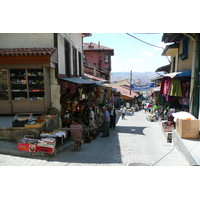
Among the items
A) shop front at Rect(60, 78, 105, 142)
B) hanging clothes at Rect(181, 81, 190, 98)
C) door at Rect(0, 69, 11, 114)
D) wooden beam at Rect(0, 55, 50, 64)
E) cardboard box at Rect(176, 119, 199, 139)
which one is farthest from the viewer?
hanging clothes at Rect(181, 81, 190, 98)

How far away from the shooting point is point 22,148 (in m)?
5.59

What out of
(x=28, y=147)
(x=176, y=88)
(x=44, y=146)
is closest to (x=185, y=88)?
(x=176, y=88)

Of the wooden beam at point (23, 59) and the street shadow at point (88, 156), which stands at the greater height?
the wooden beam at point (23, 59)

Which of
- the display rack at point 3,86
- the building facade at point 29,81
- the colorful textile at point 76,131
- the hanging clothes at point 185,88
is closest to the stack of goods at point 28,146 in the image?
the colorful textile at point 76,131

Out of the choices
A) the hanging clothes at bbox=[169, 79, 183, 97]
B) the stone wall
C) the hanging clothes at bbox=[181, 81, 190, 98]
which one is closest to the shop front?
the stone wall

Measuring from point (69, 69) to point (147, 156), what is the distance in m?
7.34

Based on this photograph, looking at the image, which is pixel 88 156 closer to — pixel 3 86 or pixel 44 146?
pixel 44 146

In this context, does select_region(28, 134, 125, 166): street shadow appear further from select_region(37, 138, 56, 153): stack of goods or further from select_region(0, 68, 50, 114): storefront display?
select_region(0, 68, 50, 114): storefront display

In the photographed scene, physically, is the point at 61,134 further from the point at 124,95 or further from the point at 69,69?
the point at 124,95

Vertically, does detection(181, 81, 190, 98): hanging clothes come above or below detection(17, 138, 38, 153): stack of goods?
above

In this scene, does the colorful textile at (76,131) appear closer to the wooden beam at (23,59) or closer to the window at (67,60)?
the wooden beam at (23,59)
